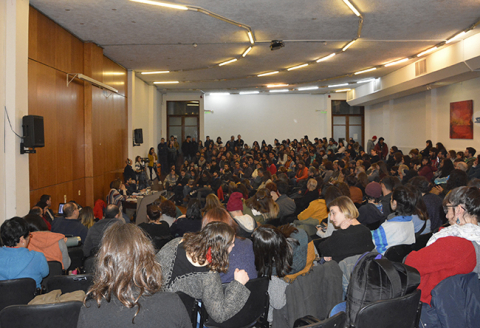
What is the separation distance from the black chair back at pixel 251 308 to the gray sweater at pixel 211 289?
346 mm

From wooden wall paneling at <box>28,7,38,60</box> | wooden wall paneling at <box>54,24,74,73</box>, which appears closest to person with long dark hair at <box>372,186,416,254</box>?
wooden wall paneling at <box>28,7,38,60</box>

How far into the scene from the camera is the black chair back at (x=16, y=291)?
255 cm

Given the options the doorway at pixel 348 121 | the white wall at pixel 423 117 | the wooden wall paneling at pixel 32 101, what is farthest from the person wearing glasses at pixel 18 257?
the doorway at pixel 348 121

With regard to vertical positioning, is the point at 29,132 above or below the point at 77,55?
below

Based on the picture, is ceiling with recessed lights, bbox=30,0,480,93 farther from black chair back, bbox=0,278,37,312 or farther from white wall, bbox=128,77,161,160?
black chair back, bbox=0,278,37,312

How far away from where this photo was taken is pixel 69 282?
272cm

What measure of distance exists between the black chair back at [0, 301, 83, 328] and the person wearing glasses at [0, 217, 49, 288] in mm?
917

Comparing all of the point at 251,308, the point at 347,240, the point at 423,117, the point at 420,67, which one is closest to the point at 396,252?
the point at 347,240

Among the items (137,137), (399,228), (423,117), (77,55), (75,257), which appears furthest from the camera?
(423,117)

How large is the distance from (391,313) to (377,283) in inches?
6.3

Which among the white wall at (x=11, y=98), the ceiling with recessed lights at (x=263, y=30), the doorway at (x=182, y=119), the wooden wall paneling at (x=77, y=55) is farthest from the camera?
the doorway at (x=182, y=119)

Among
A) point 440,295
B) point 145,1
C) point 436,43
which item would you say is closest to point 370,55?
point 436,43

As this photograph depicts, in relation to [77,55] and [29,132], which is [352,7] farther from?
[77,55]

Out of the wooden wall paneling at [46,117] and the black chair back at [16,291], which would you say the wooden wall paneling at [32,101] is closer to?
the wooden wall paneling at [46,117]
